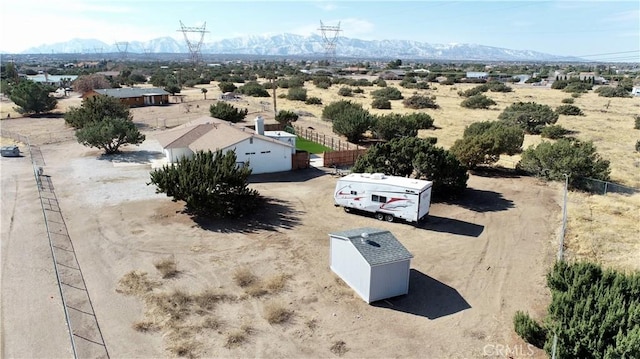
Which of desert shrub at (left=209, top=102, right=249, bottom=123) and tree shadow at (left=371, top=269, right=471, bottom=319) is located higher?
desert shrub at (left=209, top=102, right=249, bottom=123)

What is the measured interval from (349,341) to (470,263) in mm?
7973

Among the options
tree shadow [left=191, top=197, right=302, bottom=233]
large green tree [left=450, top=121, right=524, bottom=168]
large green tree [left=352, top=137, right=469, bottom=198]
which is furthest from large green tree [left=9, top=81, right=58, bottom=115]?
large green tree [left=450, top=121, right=524, bottom=168]

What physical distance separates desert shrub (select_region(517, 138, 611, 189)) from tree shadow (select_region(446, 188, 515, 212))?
5.43 meters

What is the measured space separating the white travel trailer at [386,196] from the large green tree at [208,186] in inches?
220

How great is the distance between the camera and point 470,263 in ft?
64.7

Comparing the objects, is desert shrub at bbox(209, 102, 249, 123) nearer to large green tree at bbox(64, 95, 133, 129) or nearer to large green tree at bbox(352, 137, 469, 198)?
large green tree at bbox(64, 95, 133, 129)

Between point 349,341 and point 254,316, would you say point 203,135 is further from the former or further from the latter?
point 349,341

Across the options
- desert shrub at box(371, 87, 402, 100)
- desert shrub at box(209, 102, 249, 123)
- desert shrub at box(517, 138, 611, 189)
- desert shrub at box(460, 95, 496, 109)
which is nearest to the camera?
desert shrub at box(517, 138, 611, 189)

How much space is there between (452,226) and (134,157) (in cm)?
2693

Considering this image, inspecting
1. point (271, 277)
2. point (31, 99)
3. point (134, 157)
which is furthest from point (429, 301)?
point (31, 99)

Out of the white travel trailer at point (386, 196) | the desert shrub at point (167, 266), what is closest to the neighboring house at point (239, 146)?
the white travel trailer at point (386, 196)

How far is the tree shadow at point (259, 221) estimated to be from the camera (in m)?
23.1

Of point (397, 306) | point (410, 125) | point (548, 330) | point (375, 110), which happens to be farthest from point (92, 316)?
point (375, 110)

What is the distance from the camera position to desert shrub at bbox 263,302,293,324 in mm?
15258
